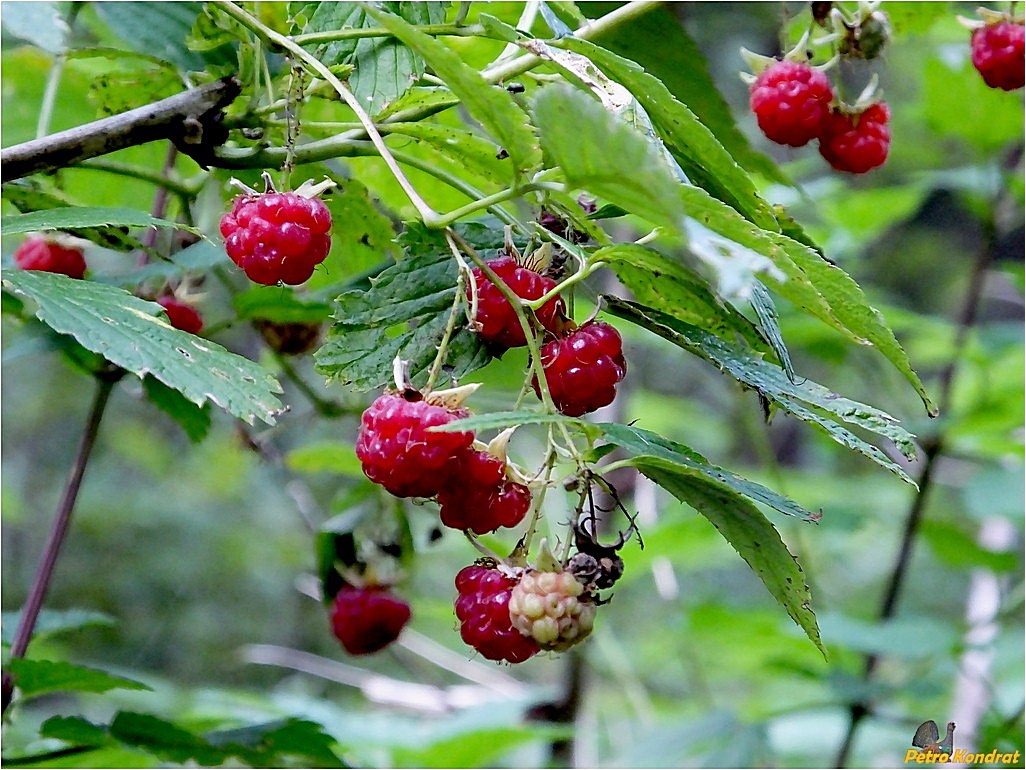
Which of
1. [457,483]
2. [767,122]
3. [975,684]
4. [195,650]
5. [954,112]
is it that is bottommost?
[195,650]

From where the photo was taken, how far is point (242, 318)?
1.04m

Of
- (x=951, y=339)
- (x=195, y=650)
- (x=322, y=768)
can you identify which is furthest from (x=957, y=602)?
(x=322, y=768)

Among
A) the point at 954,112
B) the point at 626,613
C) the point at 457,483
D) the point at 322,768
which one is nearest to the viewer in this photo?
the point at 457,483

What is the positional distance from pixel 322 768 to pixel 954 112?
1328 millimetres

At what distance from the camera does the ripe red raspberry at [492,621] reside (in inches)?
23.8

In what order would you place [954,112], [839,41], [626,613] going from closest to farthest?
[839,41]
[954,112]
[626,613]

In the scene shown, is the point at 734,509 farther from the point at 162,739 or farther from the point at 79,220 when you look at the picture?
the point at 162,739

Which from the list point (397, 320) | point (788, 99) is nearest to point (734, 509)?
point (397, 320)

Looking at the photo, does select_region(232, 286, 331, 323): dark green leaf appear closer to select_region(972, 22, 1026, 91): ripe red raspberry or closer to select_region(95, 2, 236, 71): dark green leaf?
select_region(95, 2, 236, 71): dark green leaf

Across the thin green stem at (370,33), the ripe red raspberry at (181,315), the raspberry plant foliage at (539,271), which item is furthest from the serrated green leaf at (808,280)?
the ripe red raspberry at (181,315)

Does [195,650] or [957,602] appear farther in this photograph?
[957,602]

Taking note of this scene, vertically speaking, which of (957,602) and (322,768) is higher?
(322,768)

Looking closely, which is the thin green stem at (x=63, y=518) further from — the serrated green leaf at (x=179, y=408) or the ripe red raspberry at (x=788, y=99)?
the ripe red raspberry at (x=788, y=99)

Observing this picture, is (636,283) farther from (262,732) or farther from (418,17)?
(262,732)
